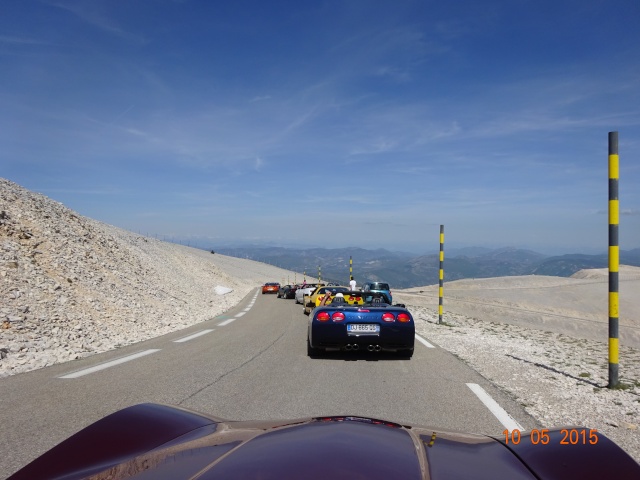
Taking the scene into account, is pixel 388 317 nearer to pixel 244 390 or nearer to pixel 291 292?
pixel 244 390

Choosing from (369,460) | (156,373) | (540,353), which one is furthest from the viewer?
(540,353)

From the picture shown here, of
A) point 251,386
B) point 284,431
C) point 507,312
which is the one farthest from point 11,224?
point 507,312

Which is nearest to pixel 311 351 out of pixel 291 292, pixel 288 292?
pixel 291 292

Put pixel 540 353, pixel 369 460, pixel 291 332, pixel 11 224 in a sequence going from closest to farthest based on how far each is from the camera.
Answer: pixel 369 460 → pixel 540 353 → pixel 291 332 → pixel 11 224

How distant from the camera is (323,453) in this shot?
80.7 inches

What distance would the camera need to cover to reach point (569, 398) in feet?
22.4

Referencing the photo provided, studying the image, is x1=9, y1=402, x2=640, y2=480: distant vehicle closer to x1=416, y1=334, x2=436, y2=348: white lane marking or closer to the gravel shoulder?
the gravel shoulder

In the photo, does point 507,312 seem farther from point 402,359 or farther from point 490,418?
point 490,418

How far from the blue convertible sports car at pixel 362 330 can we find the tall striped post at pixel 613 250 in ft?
11.1

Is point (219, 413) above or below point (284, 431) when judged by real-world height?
below

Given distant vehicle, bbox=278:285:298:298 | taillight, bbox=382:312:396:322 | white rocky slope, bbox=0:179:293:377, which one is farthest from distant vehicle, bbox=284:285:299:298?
taillight, bbox=382:312:396:322

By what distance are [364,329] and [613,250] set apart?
4.41 m

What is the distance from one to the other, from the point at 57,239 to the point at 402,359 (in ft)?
48.5

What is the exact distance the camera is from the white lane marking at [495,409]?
5418 mm
